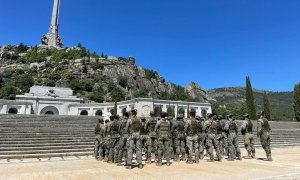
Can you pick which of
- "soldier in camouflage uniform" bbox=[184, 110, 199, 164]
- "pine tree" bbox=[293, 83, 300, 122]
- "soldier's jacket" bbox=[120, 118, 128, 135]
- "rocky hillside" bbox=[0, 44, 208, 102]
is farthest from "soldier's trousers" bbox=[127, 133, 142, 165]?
"rocky hillside" bbox=[0, 44, 208, 102]

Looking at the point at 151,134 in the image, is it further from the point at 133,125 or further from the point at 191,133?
the point at 191,133

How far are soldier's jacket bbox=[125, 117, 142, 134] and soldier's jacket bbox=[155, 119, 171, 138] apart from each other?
943mm

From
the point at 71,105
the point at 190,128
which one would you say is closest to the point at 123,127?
the point at 190,128

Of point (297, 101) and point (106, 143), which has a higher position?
point (297, 101)

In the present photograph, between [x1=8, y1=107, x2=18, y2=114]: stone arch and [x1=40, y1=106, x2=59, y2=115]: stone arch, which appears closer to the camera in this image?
[x1=8, y1=107, x2=18, y2=114]: stone arch

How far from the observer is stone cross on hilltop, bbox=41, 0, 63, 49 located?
90.6 m

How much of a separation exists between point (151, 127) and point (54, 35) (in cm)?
9606

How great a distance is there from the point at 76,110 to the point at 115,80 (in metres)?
34.8

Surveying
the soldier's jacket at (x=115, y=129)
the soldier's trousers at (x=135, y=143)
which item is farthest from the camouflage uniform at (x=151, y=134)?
the soldier's jacket at (x=115, y=129)

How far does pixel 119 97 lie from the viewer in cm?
7631

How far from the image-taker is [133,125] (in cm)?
1041

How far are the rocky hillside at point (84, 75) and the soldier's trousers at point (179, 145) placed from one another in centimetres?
6330

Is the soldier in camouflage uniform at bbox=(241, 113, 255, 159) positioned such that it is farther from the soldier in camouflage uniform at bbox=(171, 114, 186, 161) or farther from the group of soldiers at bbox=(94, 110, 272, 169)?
the soldier in camouflage uniform at bbox=(171, 114, 186, 161)

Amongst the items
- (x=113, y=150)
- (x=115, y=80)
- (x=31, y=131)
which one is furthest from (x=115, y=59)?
(x=113, y=150)
